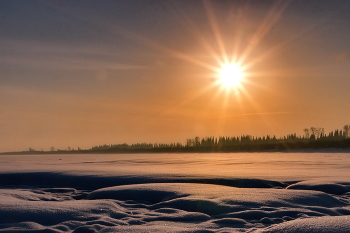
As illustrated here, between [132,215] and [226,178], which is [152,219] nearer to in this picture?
[132,215]

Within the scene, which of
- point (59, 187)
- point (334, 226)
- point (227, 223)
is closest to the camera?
point (334, 226)

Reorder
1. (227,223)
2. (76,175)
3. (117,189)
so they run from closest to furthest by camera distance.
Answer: (227,223) → (117,189) → (76,175)

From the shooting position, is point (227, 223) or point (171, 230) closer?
point (171, 230)

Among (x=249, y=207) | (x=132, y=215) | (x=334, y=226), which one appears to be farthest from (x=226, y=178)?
(x=334, y=226)

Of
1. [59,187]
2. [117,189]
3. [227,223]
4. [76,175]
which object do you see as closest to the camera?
[227,223]

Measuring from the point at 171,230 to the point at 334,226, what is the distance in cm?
137

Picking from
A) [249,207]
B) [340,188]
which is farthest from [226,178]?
[249,207]

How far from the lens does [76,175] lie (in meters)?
6.67

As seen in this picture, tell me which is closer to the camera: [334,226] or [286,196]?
[334,226]

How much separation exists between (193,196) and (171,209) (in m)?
0.58

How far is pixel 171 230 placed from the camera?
277 cm

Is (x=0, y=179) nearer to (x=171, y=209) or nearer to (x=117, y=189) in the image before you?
(x=117, y=189)

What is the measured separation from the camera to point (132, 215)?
3.45 metres

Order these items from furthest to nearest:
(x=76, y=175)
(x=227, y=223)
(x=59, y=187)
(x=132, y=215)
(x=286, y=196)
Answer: (x=76, y=175) → (x=59, y=187) → (x=286, y=196) → (x=132, y=215) → (x=227, y=223)
